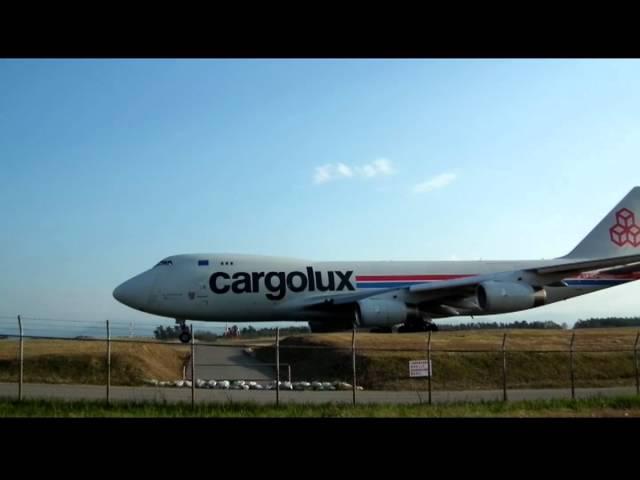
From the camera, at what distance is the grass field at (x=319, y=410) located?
1104 centimetres

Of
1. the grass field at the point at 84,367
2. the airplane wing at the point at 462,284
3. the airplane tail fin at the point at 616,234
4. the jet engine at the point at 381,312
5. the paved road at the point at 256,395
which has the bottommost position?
the paved road at the point at 256,395

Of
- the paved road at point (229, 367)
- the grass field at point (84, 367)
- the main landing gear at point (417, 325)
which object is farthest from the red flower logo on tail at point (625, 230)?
the grass field at point (84, 367)

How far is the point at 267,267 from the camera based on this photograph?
29875mm

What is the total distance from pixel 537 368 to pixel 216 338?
12.2 m

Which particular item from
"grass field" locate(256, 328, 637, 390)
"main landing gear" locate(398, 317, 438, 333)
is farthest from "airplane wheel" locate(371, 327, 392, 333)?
"grass field" locate(256, 328, 637, 390)

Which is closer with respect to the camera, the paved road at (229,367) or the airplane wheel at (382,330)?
the paved road at (229,367)

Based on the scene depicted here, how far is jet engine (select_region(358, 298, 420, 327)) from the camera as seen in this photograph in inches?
1104

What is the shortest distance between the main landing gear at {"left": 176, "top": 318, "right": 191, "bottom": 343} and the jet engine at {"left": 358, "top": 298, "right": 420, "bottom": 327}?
23.6 ft

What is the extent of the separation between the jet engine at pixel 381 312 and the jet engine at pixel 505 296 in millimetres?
3413

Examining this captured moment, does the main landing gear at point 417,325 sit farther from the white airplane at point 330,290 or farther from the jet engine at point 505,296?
the jet engine at point 505,296

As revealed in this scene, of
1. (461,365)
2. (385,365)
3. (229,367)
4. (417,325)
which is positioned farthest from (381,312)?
(229,367)

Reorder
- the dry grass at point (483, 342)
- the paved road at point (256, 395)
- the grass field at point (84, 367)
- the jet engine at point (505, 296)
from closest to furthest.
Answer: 1. the paved road at point (256, 395)
2. the grass field at point (84, 367)
3. the dry grass at point (483, 342)
4. the jet engine at point (505, 296)
